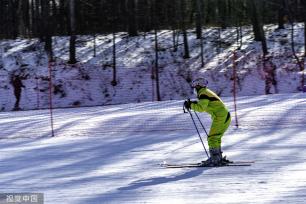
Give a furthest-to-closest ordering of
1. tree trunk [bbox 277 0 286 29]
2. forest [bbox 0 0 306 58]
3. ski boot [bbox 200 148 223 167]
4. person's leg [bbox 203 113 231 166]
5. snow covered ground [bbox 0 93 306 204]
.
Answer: forest [bbox 0 0 306 58], tree trunk [bbox 277 0 286 29], ski boot [bbox 200 148 223 167], person's leg [bbox 203 113 231 166], snow covered ground [bbox 0 93 306 204]

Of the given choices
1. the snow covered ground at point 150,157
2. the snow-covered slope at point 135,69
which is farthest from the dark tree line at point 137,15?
the snow covered ground at point 150,157

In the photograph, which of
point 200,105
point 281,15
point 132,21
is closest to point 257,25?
point 281,15

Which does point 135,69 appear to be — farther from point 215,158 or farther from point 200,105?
Result: point 200,105

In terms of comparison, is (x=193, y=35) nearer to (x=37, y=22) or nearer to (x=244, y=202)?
(x=37, y=22)

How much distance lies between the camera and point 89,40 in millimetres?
35281

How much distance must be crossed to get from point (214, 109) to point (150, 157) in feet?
7.66

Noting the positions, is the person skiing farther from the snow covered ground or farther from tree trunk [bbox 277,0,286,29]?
tree trunk [bbox 277,0,286,29]

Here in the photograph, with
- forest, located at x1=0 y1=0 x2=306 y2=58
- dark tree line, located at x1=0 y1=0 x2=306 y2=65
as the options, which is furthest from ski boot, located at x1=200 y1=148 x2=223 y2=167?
forest, located at x1=0 y1=0 x2=306 y2=58

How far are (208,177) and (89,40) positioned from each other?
27263 mm

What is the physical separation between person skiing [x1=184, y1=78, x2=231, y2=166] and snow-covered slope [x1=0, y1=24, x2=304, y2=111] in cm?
1680

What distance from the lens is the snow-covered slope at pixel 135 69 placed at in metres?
27.1

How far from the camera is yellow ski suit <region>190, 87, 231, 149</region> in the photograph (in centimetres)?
948

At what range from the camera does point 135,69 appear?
2947cm

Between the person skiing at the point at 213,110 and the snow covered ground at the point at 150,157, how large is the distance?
1.10 feet
